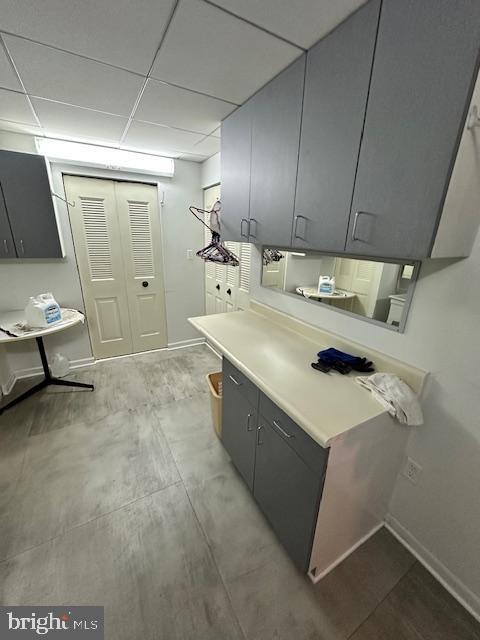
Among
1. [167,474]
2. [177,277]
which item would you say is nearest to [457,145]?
[167,474]

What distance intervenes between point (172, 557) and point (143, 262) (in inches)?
111

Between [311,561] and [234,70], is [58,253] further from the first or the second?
[311,561]

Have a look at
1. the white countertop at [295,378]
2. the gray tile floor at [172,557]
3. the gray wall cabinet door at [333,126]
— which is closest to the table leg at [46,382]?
the gray tile floor at [172,557]

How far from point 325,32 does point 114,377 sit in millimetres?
3190

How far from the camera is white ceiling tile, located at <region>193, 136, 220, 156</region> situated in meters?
2.27

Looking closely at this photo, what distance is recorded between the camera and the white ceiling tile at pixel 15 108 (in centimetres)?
155

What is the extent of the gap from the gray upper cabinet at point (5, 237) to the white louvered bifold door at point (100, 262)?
1.78 ft

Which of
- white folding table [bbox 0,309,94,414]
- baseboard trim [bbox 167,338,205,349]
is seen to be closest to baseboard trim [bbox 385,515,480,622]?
white folding table [bbox 0,309,94,414]

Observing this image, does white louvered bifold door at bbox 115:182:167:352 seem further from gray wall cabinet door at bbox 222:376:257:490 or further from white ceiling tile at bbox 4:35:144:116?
gray wall cabinet door at bbox 222:376:257:490

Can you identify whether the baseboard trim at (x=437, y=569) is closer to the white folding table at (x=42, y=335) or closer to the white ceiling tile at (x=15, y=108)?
the white folding table at (x=42, y=335)

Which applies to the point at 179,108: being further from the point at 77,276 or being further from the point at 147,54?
the point at 77,276

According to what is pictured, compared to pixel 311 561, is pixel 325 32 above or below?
above

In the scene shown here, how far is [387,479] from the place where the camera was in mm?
1307

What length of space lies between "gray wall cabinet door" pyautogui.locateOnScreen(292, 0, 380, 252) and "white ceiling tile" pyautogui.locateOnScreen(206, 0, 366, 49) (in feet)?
0.13
